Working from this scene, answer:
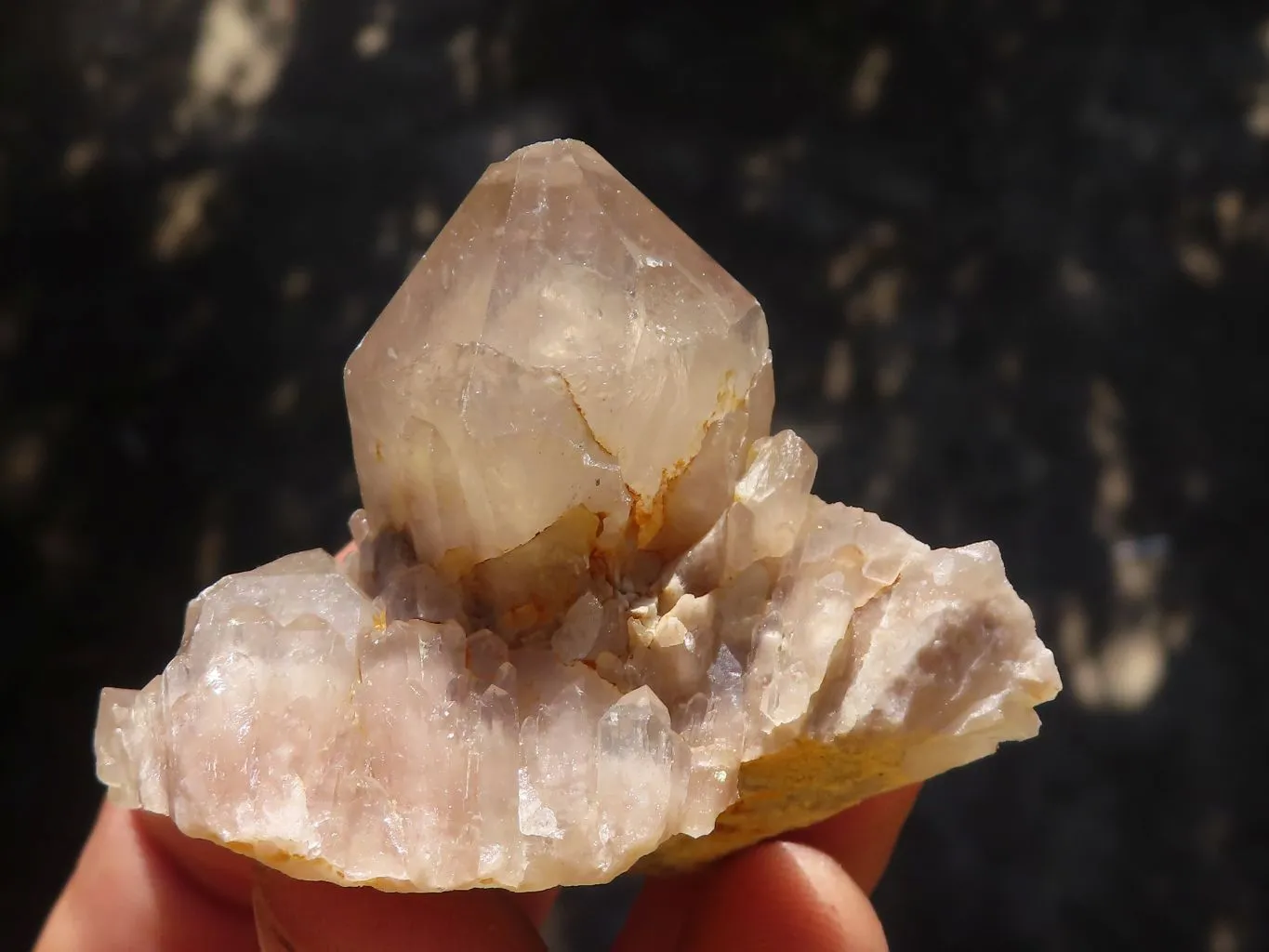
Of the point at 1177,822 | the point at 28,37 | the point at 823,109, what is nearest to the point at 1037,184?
the point at 823,109

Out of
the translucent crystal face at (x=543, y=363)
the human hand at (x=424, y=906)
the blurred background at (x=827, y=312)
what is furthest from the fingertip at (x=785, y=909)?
the blurred background at (x=827, y=312)

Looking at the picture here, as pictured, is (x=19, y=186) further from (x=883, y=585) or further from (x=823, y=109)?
(x=883, y=585)

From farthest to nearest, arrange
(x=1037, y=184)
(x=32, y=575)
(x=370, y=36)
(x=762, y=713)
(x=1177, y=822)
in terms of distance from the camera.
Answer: (x=370, y=36) < (x=1037, y=184) < (x=32, y=575) < (x=1177, y=822) < (x=762, y=713)

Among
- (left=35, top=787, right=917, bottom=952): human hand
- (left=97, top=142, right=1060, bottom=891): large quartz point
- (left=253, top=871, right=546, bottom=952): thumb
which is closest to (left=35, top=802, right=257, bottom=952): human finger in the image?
(left=35, top=787, right=917, bottom=952): human hand

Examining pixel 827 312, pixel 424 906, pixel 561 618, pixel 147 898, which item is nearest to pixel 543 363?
pixel 561 618

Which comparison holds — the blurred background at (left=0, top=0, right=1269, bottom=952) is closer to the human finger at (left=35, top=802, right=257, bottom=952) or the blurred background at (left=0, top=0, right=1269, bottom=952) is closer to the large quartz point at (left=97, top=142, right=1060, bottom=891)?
the human finger at (left=35, top=802, right=257, bottom=952)

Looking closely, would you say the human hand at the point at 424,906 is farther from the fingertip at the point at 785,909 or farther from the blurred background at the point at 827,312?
the blurred background at the point at 827,312

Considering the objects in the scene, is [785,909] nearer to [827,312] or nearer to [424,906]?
[424,906]
